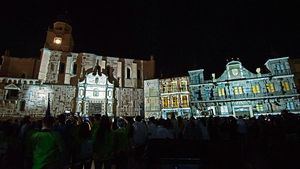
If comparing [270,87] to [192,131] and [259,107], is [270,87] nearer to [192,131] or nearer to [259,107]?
[259,107]

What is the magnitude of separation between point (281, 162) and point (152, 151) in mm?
5902

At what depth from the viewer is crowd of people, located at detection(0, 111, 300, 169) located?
3.90m

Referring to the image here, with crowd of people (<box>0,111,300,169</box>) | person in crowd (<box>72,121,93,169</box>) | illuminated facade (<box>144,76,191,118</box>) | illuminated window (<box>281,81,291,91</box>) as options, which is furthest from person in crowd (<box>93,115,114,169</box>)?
illuminated window (<box>281,81,291,91</box>)

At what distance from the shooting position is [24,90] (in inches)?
1275

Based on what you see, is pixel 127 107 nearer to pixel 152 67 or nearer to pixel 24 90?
pixel 152 67

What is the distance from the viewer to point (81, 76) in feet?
123

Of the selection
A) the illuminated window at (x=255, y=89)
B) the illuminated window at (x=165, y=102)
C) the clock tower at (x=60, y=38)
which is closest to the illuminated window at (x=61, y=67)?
the clock tower at (x=60, y=38)

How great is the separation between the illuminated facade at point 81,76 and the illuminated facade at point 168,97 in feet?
8.34

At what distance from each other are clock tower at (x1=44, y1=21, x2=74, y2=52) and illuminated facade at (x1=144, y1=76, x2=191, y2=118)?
2155cm

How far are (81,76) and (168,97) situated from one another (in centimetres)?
1884

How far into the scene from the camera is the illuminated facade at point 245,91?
31016 mm

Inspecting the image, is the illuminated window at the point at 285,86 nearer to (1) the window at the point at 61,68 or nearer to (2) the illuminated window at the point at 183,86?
(2) the illuminated window at the point at 183,86

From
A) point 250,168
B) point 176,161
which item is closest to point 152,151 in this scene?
point 176,161

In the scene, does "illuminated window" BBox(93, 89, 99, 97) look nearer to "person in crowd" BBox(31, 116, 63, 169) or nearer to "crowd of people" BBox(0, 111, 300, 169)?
"crowd of people" BBox(0, 111, 300, 169)
